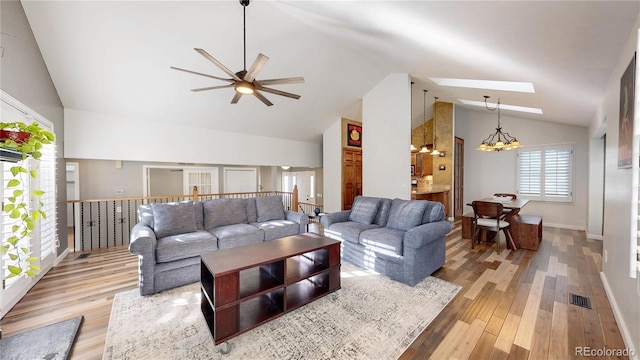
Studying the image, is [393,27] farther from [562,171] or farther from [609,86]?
[562,171]

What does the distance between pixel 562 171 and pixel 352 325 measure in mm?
6936

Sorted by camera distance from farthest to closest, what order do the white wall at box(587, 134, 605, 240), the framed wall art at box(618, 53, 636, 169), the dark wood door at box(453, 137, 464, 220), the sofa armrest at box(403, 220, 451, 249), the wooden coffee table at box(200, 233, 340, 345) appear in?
the dark wood door at box(453, 137, 464, 220)
the white wall at box(587, 134, 605, 240)
the sofa armrest at box(403, 220, 451, 249)
the wooden coffee table at box(200, 233, 340, 345)
the framed wall art at box(618, 53, 636, 169)

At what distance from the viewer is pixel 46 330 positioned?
2.08 meters

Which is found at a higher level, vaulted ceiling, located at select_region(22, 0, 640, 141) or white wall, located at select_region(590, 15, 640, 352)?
vaulted ceiling, located at select_region(22, 0, 640, 141)

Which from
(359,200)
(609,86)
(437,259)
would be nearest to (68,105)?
(359,200)

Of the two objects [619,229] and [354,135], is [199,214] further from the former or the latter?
[619,229]

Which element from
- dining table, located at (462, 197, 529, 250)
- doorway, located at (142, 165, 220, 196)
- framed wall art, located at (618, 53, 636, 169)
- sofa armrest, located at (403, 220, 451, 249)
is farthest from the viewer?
doorway, located at (142, 165, 220, 196)

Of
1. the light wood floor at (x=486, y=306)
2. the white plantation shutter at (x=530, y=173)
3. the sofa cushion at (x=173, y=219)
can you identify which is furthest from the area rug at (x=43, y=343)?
the white plantation shutter at (x=530, y=173)

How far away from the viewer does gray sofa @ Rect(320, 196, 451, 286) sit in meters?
2.92

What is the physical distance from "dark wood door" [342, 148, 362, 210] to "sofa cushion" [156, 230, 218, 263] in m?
4.10

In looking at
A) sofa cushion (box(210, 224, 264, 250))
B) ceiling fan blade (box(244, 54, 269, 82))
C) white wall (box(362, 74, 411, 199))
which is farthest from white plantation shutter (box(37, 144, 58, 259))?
white wall (box(362, 74, 411, 199))

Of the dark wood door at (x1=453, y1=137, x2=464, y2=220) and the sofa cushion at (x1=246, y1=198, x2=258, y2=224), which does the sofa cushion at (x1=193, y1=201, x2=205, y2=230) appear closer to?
the sofa cushion at (x1=246, y1=198, x2=258, y2=224)

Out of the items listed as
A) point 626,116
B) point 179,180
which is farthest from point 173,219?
point 179,180

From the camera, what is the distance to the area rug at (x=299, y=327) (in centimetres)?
184
